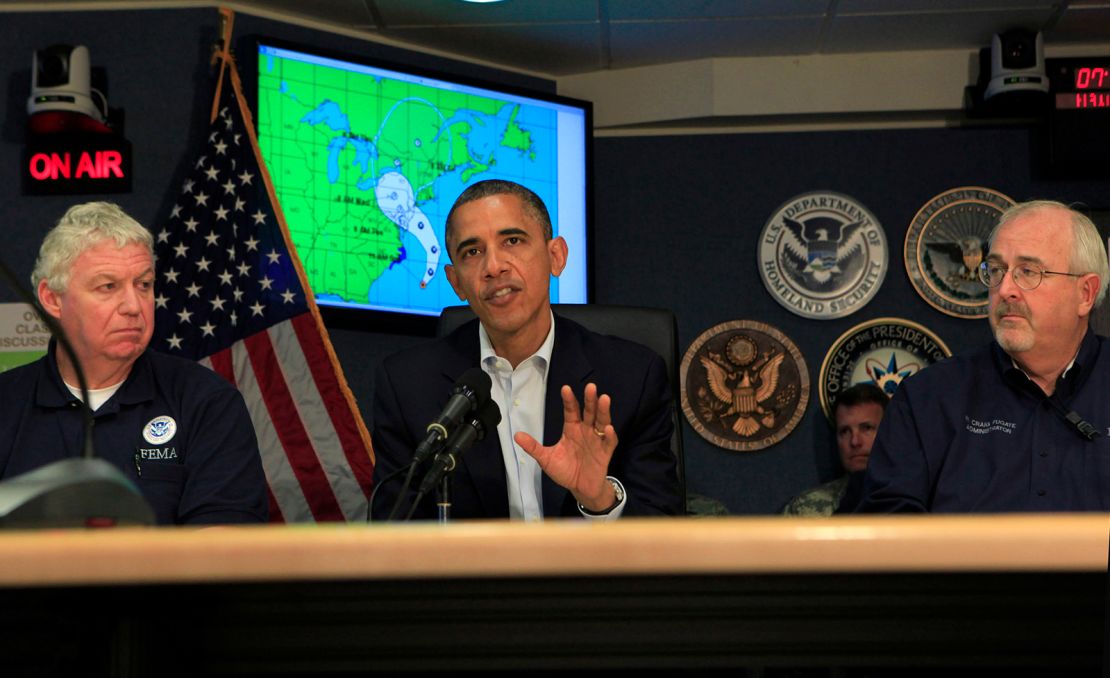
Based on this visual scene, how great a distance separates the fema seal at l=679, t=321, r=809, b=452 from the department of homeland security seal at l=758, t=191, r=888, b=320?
0.63 ft

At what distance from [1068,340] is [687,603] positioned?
1.65 metres

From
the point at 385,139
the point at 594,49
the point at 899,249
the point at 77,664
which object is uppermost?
the point at 594,49

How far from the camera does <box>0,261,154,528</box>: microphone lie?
0.97 metres

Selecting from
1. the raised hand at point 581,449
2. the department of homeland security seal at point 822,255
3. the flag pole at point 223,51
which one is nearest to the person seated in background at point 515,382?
the raised hand at point 581,449

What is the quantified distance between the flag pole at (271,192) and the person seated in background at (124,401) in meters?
1.27

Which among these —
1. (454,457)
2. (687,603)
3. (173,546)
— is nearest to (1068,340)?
(454,457)

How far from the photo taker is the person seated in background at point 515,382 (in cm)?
226

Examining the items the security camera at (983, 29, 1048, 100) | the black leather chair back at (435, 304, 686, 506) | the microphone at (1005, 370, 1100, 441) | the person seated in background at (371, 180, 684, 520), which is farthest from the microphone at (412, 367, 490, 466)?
the security camera at (983, 29, 1048, 100)

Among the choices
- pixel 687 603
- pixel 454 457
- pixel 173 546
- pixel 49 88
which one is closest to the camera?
pixel 173 546

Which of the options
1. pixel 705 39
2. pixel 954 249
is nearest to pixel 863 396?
pixel 954 249

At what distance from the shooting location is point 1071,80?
4.30 m

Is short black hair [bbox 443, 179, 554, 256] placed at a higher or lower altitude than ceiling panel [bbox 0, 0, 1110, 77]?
lower

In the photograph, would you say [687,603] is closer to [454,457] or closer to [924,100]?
[454,457]

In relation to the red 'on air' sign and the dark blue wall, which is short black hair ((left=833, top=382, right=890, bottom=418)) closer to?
the dark blue wall
